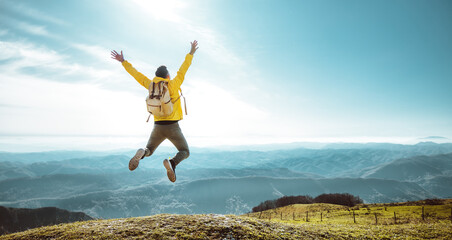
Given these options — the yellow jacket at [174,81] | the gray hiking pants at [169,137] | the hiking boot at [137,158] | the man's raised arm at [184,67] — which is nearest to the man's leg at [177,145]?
the gray hiking pants at [169,137]

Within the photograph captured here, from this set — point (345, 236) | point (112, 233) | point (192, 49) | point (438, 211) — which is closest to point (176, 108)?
point (192, 49)

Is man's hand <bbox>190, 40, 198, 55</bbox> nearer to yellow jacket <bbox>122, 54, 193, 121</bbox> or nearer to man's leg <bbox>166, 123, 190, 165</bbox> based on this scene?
yellow jacket <bbox>122, 54, 193, 121</bbox>

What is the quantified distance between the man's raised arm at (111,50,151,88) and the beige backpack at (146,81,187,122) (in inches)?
34.5

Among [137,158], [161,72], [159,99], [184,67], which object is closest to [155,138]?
[137,158]

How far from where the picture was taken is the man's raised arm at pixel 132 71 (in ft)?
20.7

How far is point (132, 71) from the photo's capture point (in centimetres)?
650

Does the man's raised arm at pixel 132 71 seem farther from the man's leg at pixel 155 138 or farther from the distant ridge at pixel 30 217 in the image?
the distant ridge at pixel 30 217

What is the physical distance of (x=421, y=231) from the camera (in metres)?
16.6

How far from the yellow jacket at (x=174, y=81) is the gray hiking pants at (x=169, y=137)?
234 mm

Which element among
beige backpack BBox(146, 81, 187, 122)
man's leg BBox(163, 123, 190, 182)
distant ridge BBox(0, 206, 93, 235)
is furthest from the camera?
distant ridge BBox(0, 206, 93, 235)

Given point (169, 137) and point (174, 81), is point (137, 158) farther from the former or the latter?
point (174, 81)

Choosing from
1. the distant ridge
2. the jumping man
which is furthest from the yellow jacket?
the distant ridge

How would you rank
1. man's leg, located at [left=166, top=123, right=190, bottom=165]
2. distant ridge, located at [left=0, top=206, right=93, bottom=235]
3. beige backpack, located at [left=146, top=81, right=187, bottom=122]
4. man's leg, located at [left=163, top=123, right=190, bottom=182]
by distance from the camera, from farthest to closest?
distant ridge, located at [left=0, top=206, right=93, bottom=235] < man's leg, located at [left=166, top=123, right=190, bottom=165] < man's leg, located at [left=163, top=123, right=190, bottom=182] < beige backpack, located at [left=146, top=81, right=187, bottom=122]

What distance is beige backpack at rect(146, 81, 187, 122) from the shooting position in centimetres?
545
